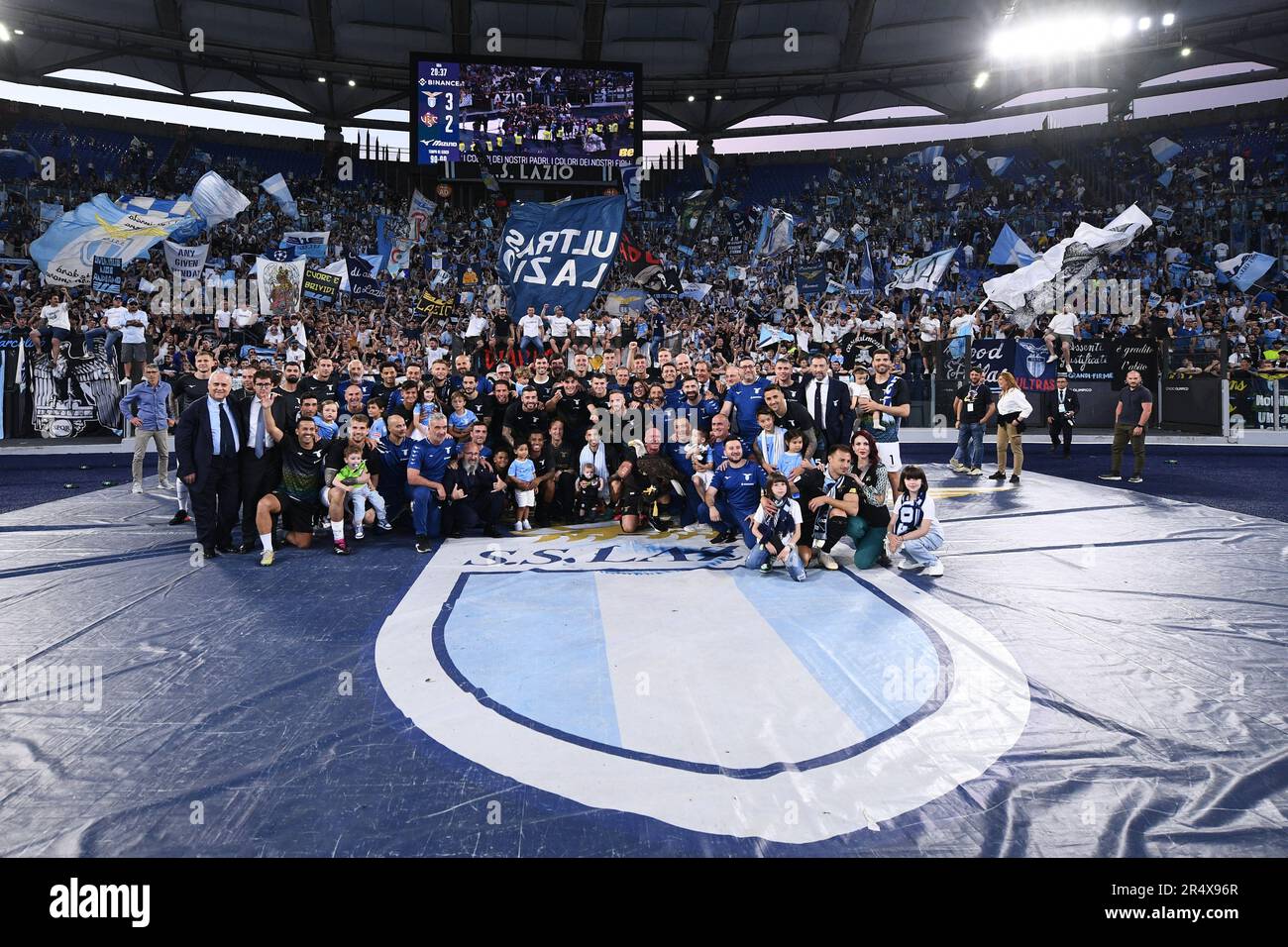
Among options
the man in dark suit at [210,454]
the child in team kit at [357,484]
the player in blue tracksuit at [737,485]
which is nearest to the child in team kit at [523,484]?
the child in team kit at [357,484]

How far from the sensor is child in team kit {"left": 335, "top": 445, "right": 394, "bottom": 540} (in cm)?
784

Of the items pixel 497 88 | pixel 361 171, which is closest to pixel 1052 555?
pixel 497 88

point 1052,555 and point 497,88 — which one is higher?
point 497,88

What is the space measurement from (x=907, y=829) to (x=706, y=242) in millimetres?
32427

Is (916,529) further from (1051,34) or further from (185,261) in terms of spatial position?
(1051,34)

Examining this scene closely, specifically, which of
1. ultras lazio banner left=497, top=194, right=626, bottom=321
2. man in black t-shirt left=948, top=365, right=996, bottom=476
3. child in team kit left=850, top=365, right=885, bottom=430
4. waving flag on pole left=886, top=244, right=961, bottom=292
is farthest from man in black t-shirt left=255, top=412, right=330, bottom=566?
waving flag on pole left=886, top=244, right=961, bottom=292

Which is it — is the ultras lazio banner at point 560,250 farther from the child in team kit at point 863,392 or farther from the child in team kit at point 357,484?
the child in team kit at point 357,484

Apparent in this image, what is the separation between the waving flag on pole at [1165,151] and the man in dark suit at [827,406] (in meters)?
32.5

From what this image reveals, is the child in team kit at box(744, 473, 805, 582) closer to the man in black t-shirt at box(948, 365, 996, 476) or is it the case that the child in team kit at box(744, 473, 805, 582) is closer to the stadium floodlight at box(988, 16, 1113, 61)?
the man in black t-shirt at box(948, 365, 996, 476)

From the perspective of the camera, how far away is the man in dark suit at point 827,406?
8.83 meters

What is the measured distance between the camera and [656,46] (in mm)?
29641

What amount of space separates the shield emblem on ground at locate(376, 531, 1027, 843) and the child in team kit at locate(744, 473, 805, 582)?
0.26 meters
